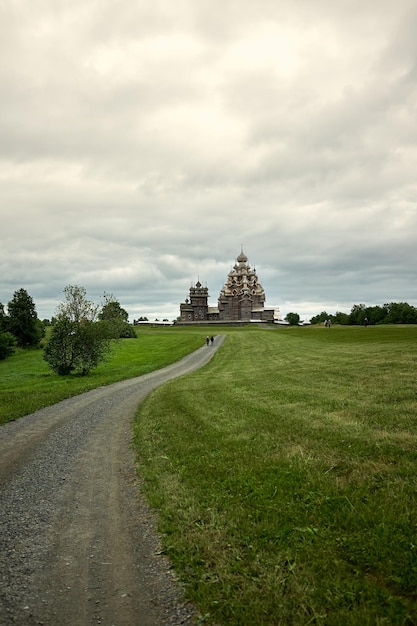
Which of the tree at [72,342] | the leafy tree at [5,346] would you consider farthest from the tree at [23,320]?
the tree at [72,342]

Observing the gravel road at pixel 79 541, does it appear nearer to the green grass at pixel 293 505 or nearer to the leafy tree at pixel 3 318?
the green grass at pixel 293 505

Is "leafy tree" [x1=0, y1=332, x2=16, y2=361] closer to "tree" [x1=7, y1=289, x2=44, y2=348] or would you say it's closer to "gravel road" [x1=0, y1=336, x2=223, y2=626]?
"tree" [x1=7, y1=289, x2=44, y2=348]

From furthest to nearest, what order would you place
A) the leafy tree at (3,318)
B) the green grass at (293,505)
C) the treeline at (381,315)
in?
the treeline at (381,315) < the leafy tree at (3,318) < the green grass at (293,505)

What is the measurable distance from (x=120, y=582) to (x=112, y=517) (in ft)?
7.88

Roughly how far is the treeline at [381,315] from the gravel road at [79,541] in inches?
4493

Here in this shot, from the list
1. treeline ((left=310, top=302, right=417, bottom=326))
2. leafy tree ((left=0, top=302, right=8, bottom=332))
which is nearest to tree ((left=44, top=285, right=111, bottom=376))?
leafy tree ((left=0, top=302, right=8, bottom=332))

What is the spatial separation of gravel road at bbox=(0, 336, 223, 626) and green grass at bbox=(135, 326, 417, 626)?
0.49 m

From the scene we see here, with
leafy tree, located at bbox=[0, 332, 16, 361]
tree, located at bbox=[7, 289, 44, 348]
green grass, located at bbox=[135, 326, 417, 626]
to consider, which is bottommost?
green grass, located at bbox=[135, 326, 417, 626]

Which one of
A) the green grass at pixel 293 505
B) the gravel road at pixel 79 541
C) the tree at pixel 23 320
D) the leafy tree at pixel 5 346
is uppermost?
the tree at pixel 23 320

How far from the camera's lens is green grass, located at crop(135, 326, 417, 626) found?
5797 millimetres

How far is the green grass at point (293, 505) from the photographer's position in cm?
580

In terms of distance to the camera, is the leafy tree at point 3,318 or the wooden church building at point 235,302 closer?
the leafy tree at point 3,318

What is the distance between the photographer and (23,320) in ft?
255

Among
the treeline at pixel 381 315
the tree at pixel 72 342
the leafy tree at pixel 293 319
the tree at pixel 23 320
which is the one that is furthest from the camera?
the leafy tree at pixel 293 319
